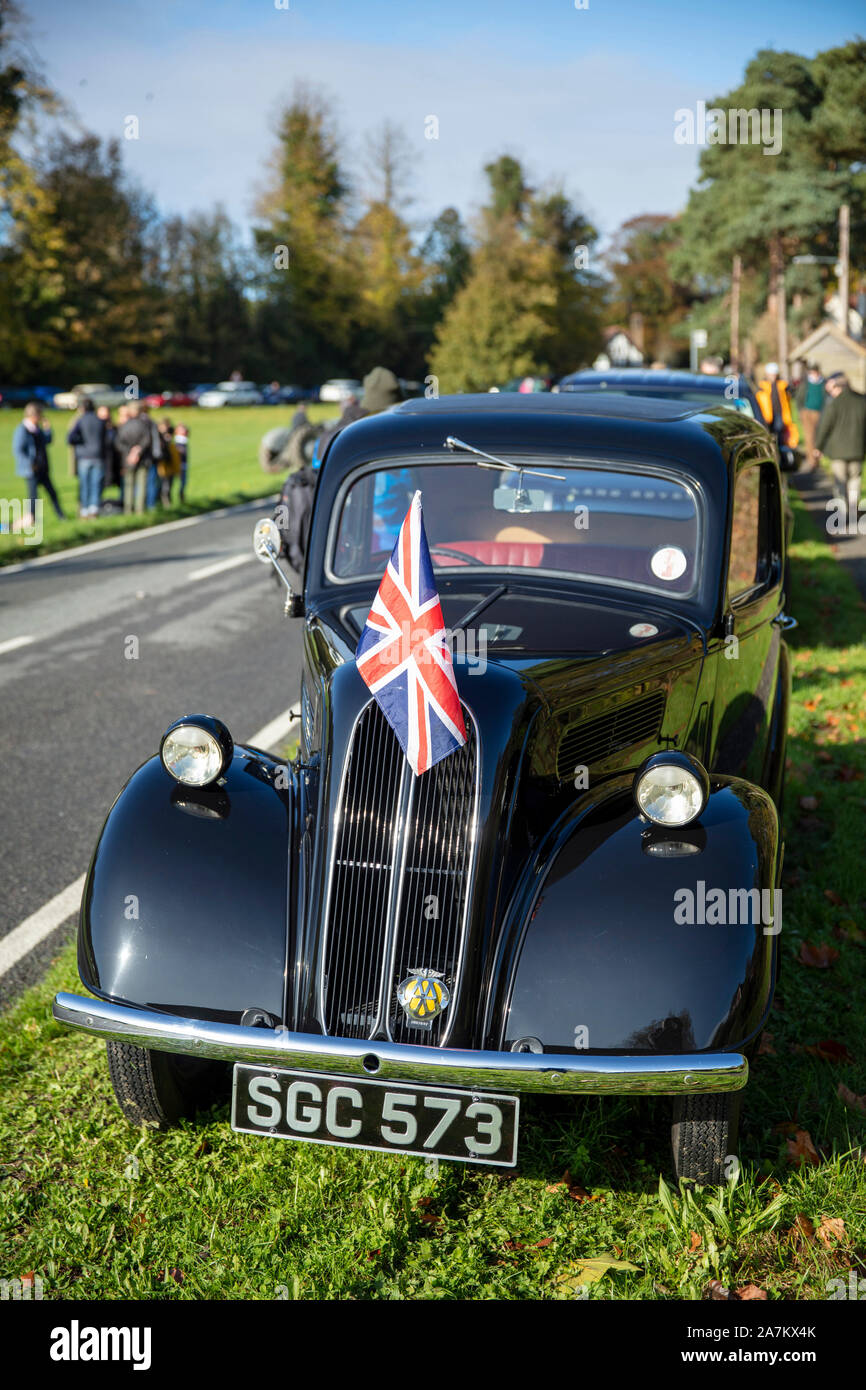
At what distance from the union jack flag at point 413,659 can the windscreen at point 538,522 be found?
107cm

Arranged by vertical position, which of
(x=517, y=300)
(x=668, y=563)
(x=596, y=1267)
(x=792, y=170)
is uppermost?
(x=792, y=170)

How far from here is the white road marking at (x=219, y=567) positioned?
527 inches

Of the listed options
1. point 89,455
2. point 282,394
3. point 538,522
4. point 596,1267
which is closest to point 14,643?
point 538,522

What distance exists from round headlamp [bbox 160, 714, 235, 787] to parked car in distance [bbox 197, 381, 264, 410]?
61.0 metres

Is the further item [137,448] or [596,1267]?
[137,448]

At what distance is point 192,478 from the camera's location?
26.9 m

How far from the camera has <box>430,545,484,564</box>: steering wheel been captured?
4.28m

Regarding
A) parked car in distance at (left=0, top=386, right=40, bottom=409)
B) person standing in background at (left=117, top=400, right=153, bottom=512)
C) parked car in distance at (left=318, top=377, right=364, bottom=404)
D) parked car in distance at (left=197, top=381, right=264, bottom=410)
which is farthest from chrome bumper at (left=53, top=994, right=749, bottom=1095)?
parked car in distance at (left=318, top=377, right=364, bottom=404)

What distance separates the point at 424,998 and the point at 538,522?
6.62 feet

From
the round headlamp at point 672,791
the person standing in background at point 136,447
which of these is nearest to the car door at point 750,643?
the round headlamp at point 672,791

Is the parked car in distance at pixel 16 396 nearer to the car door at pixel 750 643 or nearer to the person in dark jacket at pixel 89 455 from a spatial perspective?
the person in dark jacket at pixel 89 455

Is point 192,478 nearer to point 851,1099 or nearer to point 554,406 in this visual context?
point 554,406

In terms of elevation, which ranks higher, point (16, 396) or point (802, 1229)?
point (16, 396)

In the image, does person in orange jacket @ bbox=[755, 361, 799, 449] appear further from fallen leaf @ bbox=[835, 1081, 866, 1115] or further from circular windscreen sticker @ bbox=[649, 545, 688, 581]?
fallen leaf @ bbox=[835, 1081, 866, 1115]
